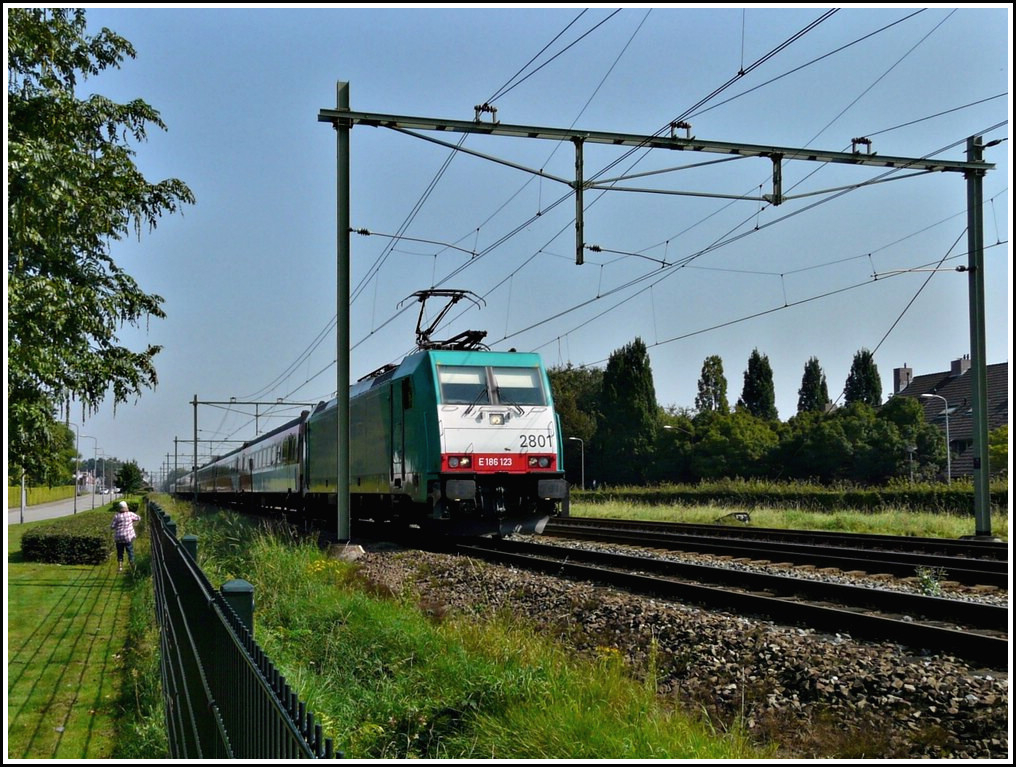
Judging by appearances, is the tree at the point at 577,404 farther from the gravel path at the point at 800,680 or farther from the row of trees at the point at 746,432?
the gravel path at the point at 800,680

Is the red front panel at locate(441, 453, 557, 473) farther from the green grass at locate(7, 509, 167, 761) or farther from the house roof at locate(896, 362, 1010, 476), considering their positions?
the house roof at locate(896, 362, 1010, 476)

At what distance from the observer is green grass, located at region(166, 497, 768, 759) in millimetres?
5266

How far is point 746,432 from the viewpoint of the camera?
54812 mm

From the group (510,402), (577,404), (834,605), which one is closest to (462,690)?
(834,605)

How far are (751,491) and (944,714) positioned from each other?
29.2m

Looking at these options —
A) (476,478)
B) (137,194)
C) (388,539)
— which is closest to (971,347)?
(476,478)

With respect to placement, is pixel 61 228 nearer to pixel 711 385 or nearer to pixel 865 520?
pixel 865 520

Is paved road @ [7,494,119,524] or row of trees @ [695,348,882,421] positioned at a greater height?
row of trees @ [695,348,882,421]

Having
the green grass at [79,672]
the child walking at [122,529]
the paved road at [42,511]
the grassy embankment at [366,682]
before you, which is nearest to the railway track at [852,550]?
the grassy embankment at [366,682]

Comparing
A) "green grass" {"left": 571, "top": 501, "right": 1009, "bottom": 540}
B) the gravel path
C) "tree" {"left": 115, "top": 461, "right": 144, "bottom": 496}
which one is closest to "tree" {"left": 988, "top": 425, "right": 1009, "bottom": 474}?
"green grass" {"left": 571, "top": 501, "right": 1009, "bottom": 540}

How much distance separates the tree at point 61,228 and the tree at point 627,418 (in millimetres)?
46888

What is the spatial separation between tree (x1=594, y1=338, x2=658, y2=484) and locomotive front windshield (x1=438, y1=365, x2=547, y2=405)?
44.1m

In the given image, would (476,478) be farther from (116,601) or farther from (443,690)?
(443,690)

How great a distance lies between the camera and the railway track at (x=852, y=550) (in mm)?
12734
